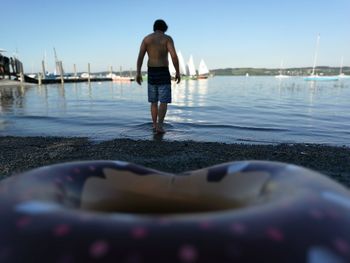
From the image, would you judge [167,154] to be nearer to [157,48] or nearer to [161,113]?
[161,113]

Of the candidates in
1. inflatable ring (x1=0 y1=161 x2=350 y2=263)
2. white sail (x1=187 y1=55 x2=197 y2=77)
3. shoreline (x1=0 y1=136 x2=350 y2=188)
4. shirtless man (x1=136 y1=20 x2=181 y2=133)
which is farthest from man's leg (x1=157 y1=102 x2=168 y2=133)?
white sail (x1=187 y1=55 x2=197 y2=77)

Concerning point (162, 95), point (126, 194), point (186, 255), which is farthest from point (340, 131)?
point (186, 255)

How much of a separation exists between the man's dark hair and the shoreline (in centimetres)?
220

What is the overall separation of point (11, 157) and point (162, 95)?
2.86 meters

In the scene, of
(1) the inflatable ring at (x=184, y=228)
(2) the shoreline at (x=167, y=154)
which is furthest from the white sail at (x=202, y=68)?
(1) the inflatable ring at (x=184, y=228)

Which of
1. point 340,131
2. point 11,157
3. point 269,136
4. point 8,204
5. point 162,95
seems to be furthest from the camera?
point 340,131

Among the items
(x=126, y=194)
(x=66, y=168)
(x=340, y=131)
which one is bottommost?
(x=340, y=131)

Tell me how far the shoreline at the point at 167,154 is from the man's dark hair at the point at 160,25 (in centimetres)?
220

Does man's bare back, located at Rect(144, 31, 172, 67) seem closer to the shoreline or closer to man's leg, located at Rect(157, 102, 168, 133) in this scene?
man's leg, located at Rect(157, 102, 168, 133)

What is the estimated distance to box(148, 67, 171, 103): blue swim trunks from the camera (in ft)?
21.5

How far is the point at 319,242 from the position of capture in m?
1.21

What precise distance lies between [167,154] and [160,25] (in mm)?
2783

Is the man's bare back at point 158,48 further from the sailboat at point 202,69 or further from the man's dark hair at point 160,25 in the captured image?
the sailboat at point 202,69

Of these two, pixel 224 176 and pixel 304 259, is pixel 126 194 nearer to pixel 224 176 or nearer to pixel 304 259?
pixel 224 176
